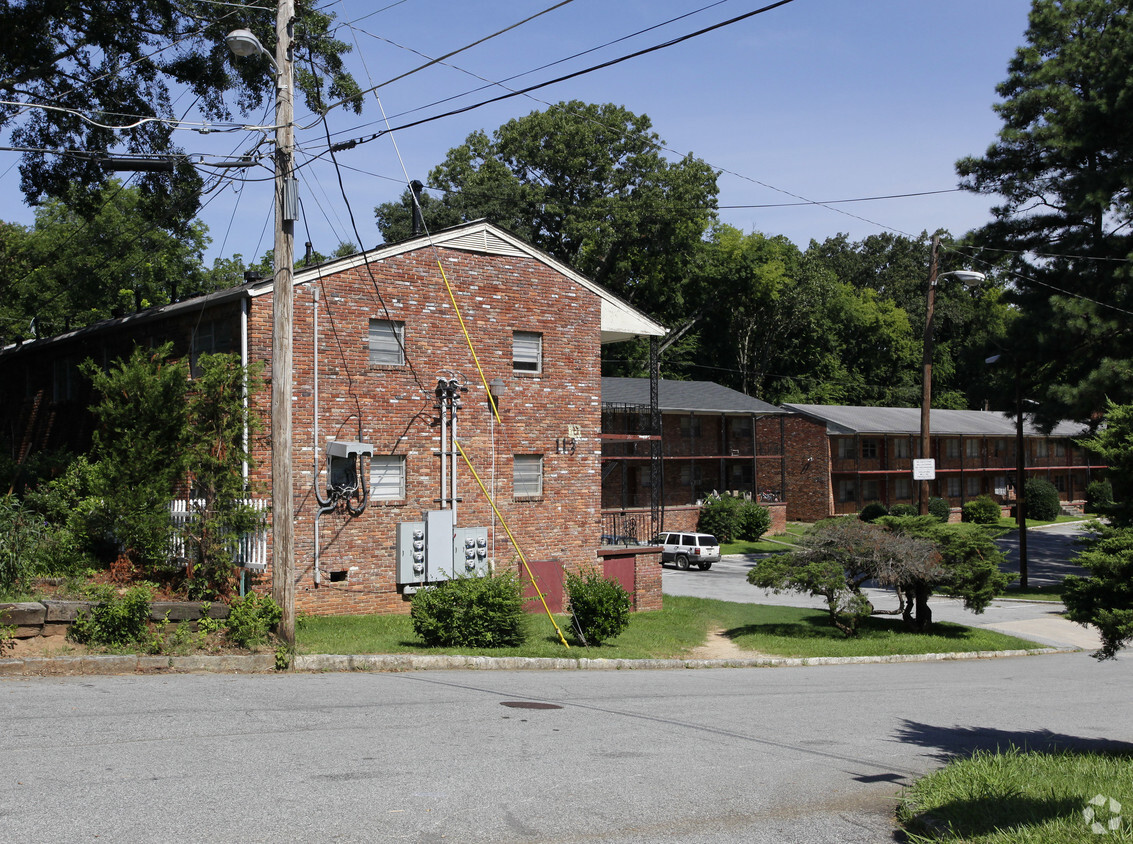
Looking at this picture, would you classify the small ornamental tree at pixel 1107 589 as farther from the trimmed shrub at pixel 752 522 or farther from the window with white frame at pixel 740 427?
the window with white frame at pixel 740 427

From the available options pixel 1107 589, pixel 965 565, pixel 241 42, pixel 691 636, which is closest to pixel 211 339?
pixel 241 42

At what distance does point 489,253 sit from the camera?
22.6m

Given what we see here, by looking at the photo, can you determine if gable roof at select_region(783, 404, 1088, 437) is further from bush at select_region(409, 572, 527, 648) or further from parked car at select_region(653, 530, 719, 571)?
bush at select_region(409, 572, 527, 648)

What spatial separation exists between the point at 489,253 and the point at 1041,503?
1986 inches

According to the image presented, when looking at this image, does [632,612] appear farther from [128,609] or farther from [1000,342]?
[1000,342]

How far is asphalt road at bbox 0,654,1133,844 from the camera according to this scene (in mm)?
Answer: 6738

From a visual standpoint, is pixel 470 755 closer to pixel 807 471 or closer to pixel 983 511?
pixel 807 471

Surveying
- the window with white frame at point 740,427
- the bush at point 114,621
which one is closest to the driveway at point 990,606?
the window with white frame at point 740,427

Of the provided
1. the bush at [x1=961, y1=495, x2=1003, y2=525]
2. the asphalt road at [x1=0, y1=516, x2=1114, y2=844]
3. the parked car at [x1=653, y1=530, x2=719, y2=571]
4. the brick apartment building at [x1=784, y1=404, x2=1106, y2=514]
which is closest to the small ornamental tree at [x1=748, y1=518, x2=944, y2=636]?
the asphalt road at [x1=0, y1=516, x2=1114, y2=844]

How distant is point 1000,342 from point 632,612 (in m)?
20.4

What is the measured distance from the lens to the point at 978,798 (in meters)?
7.31

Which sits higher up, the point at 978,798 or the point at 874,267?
the point at 874,267

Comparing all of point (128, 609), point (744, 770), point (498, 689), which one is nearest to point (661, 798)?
point (744, 770)

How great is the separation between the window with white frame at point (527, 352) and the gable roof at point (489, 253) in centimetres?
181
